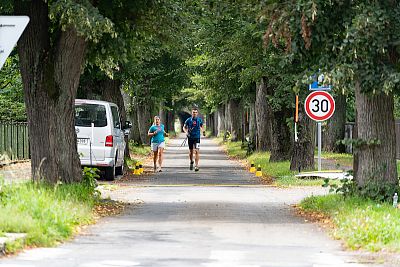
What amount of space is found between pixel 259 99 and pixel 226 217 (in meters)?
25.6

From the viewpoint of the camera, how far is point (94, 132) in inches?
990

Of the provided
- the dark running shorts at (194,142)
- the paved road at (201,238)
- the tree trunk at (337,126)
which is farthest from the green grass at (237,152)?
the paved road at (201,238)

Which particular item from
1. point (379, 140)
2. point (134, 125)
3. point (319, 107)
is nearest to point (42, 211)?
point (379, 140)

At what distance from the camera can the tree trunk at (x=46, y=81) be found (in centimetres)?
1741

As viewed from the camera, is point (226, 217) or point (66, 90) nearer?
point (226, 217)

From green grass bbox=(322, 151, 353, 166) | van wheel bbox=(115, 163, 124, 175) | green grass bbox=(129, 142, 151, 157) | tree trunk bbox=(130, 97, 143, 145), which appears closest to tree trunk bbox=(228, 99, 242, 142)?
tree trunk bbox=(130, 97, 143, 145)

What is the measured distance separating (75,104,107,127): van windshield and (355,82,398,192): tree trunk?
10.5 meters

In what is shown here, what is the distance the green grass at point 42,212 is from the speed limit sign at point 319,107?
31.2 ft

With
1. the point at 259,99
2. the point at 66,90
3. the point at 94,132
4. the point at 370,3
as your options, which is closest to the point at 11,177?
the point at 66,90

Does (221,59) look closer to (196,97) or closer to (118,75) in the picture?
(118,75)

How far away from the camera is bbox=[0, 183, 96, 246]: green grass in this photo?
11750 mm

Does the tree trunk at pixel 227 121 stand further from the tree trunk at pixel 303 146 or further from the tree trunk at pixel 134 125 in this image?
the tree trunk at pixel 303 146

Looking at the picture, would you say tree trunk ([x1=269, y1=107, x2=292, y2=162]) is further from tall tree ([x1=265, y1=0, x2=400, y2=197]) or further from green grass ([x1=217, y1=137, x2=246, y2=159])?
tall tree ([x1=265, y1=0, x2=400, y2=197])

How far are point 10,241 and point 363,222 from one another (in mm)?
4616
